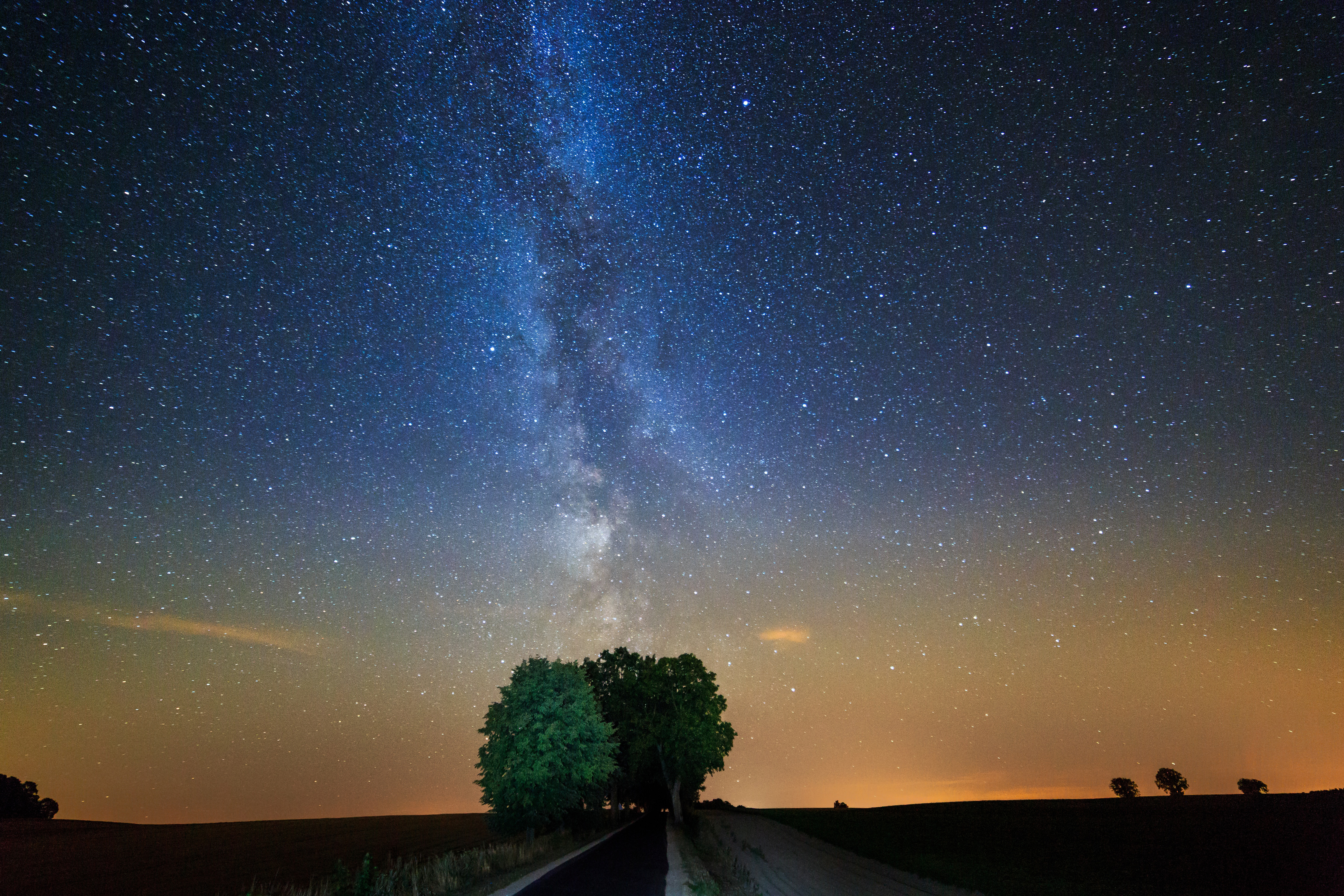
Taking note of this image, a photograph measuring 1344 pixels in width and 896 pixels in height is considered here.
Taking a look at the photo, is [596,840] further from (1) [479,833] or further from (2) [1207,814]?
(2) [1207,814]

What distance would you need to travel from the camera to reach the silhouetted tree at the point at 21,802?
309ft

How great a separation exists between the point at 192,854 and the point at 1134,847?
6505 centimetres

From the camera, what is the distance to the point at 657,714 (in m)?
66.8

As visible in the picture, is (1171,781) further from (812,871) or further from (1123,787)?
(812,871)

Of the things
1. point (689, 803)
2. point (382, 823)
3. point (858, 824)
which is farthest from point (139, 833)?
point (858, 824)

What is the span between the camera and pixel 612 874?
66.5 ft

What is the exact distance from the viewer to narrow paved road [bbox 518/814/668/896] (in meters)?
16.8

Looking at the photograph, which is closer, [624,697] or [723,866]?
[723,866]

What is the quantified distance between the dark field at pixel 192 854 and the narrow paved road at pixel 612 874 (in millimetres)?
12207

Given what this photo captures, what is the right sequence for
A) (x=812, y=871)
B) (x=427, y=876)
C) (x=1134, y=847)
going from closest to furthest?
1. (x=427, y=876)
2. (x=812, y=871)
3. (x=1134, y=847)

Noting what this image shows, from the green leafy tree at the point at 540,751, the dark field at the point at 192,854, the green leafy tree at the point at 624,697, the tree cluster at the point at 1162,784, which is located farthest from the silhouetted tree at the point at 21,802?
the tree cluster at the point at 1162,784

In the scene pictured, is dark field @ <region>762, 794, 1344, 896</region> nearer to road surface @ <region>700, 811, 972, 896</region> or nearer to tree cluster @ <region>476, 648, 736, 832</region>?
road surface @ <region>700, 811, 972, 896</region>

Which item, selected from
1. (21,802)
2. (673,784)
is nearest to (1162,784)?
(673,784)

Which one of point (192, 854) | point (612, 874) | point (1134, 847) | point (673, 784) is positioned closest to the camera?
point (612, 874)
